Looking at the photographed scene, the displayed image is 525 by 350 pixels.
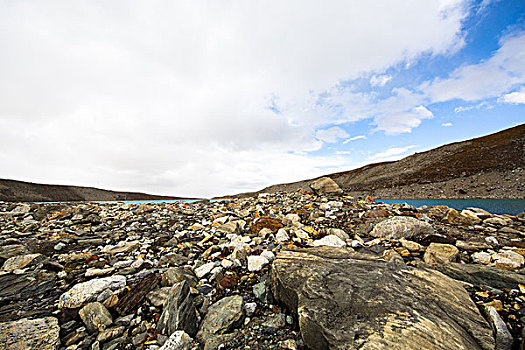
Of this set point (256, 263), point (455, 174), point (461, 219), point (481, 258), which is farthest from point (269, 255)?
point (455, 174)

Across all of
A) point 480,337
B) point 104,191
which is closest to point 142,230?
point 480,337

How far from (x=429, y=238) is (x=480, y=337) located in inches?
137

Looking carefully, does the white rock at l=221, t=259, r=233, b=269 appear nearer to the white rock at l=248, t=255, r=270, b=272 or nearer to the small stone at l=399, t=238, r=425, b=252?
the white rock at l=248, t=255, r=270, b=272

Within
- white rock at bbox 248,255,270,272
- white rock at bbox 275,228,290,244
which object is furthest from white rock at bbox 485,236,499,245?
white rock at bbox 248,255,270,272

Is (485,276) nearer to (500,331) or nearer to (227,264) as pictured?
(500,331)

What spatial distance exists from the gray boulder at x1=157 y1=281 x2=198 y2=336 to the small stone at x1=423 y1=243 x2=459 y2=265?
16.0ft

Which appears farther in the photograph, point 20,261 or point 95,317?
point 20,261

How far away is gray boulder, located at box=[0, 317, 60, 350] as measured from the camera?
8.76 ft

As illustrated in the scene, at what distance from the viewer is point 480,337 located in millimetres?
2195

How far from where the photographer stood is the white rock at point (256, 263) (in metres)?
4.28

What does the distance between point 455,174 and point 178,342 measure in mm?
69807

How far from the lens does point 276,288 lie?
3.38 metres

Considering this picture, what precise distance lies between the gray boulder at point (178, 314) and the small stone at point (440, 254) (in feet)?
16.0

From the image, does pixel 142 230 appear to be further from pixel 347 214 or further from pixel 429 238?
pixel 429 238
